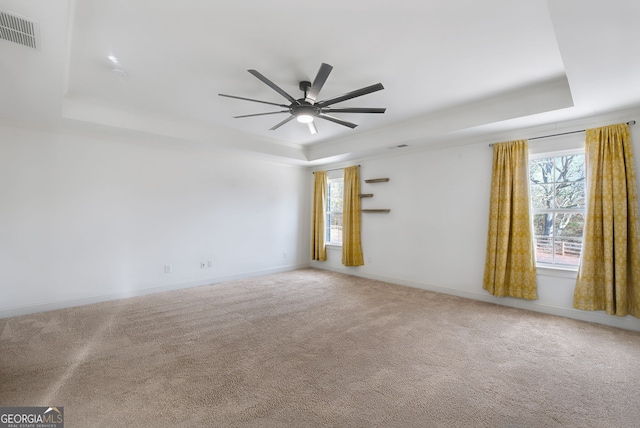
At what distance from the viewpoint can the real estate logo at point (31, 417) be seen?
5.86 ft

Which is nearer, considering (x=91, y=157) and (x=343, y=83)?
(x=343, y=83)

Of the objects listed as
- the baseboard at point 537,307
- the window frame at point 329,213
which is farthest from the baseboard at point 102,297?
the baseboard at point 537,307

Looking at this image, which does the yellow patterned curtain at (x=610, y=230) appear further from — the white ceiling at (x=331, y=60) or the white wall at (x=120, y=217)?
the white wall at (x=120, y=217)

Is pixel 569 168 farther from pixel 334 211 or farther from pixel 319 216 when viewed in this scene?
pixel 319 216

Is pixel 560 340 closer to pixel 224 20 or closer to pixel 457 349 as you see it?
pixel 457 349

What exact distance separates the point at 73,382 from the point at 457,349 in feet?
10.7

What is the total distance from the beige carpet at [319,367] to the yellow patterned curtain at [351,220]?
2.04 meters

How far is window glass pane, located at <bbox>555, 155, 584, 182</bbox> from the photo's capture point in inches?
150

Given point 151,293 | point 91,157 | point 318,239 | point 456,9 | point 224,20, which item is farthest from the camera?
point 318,239

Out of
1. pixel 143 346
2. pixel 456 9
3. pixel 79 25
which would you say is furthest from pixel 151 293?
pixel 456 9

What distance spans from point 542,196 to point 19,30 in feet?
18.6

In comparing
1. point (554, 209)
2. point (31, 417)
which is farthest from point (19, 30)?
point (554, 209)

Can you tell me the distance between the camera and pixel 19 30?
77.8 inches

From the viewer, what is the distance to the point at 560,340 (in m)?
3.06
